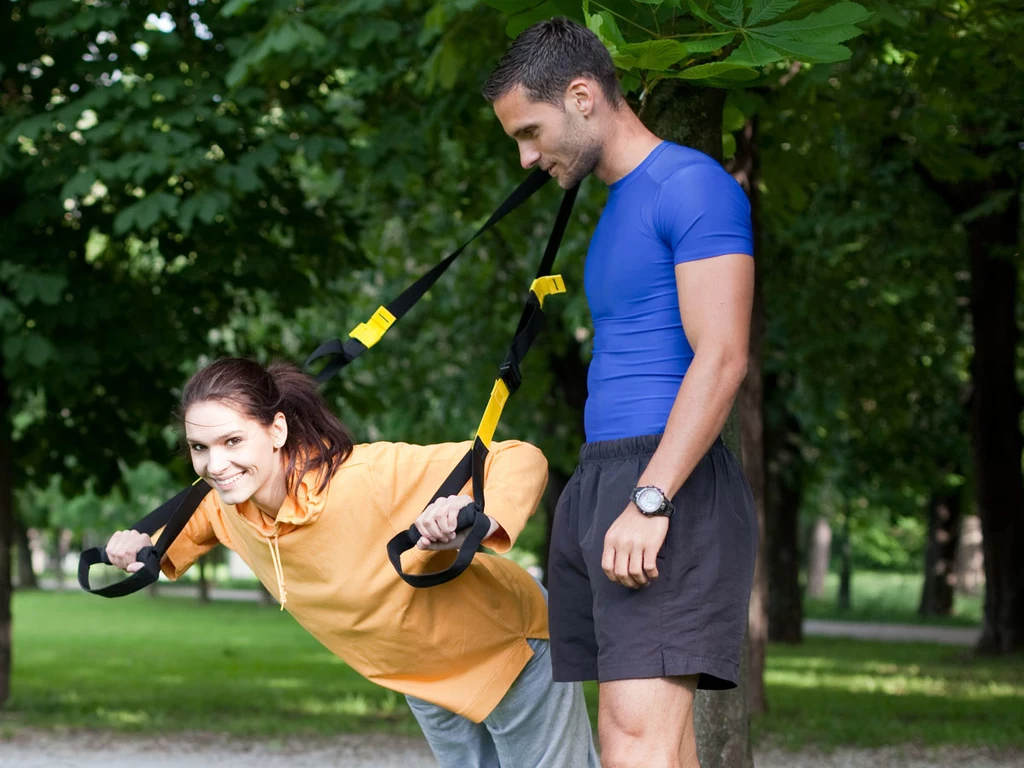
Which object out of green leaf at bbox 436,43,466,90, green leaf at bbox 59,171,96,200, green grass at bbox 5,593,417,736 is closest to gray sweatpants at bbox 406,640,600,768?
green leaf at bbox 436,43,466,90

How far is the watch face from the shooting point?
2.51 meters

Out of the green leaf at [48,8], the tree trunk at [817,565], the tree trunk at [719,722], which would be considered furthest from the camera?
the tree trunk at [817,565]

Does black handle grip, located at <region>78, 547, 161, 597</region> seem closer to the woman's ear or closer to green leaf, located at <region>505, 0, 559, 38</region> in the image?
the woman's ear

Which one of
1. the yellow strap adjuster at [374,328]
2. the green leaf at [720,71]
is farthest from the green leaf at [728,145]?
the yellow strap adjuster at [374,328]

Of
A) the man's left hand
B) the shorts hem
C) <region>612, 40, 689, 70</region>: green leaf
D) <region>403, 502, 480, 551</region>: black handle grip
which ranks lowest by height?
the shorts hem

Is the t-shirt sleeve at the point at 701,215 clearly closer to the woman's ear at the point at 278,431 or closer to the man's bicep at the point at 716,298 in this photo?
the man's bicep at the point at 716,298

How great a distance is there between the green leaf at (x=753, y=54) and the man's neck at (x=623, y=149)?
14.2 inches

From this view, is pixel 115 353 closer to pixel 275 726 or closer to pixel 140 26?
pixel 140 26

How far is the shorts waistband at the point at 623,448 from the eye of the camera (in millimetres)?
2684

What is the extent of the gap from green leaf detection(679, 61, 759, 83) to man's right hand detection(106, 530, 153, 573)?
170 cm

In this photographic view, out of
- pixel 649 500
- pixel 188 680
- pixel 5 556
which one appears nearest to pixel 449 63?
pixel 649 500

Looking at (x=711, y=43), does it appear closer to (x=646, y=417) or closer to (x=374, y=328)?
(x=646, y=417)

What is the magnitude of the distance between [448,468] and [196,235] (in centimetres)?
558

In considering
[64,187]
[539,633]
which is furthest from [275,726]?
[539,633]
